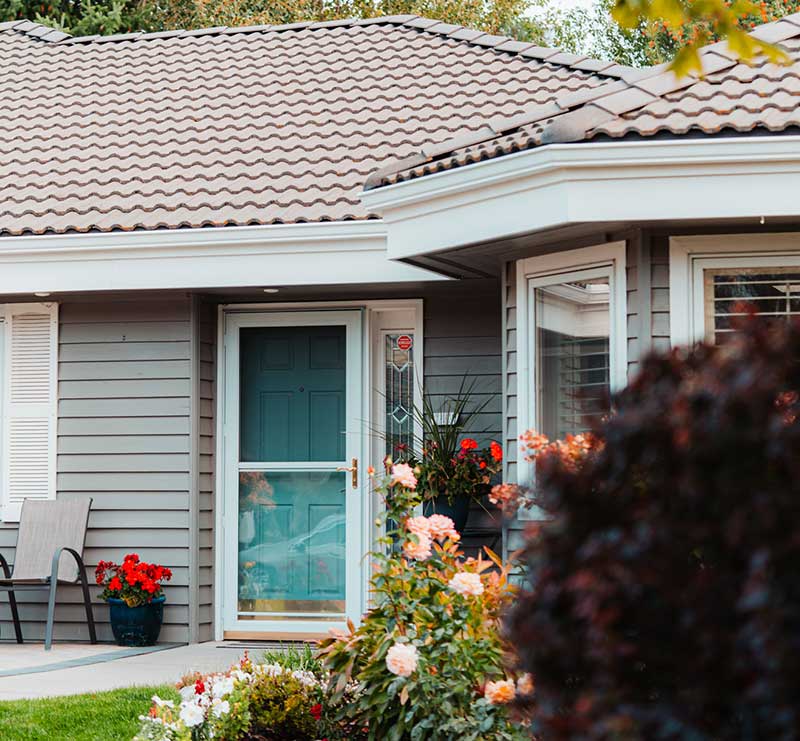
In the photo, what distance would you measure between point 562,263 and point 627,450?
486 cm

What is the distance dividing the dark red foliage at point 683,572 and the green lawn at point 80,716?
391 centimetres

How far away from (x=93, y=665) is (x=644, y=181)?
14.3ft

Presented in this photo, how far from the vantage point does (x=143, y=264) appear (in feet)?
27.5

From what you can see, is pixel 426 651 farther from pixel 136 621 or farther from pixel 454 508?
pixel 136 621

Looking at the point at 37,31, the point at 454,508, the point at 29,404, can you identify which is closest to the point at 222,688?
the point at 454,508

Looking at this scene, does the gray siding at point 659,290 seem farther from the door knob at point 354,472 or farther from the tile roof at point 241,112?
the door knob at point 354,472

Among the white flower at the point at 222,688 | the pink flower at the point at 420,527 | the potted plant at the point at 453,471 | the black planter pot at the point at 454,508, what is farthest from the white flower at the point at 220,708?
the black planter pot at the point at 454,508

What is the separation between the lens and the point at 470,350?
863cm

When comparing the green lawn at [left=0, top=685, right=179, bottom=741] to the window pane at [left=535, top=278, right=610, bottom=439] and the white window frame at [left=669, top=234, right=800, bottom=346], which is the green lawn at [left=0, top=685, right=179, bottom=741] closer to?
the window pane at [left=535, top=278, right=610, bottom=439]

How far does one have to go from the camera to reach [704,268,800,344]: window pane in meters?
6.29

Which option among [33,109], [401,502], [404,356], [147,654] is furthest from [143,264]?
[401,502]

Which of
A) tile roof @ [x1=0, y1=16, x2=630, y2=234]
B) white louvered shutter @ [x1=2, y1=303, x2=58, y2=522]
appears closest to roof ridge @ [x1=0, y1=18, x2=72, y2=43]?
tile roof @ [x1=0, y1=16, x2=630, y2=234]

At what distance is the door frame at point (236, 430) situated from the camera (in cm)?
877

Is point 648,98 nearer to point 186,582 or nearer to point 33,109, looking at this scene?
point 186,582
